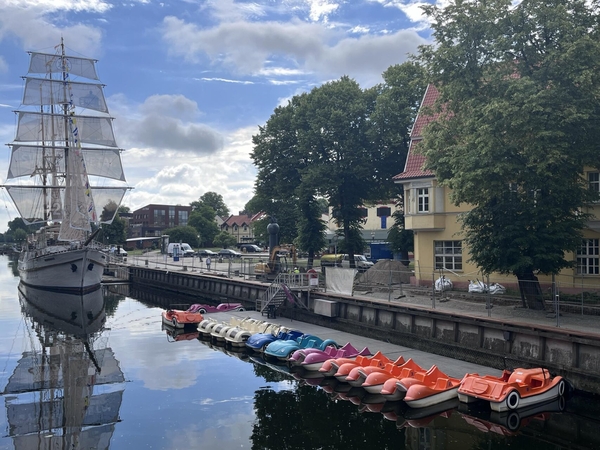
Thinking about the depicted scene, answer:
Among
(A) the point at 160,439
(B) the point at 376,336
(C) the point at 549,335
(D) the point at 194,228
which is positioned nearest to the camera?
(A) the point at 160,439

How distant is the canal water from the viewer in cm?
1383

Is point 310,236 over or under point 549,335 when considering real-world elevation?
over

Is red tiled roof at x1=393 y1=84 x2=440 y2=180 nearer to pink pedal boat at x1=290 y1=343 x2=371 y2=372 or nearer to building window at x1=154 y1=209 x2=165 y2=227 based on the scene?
pink pedal boat at x1=290 y1=343 x2=371 y2=372

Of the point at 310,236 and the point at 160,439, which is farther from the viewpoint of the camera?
the point at 310,236

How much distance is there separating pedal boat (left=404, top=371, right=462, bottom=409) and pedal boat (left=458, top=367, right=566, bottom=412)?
28cm

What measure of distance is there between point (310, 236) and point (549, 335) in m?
31.6

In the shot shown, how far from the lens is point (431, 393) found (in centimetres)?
1581

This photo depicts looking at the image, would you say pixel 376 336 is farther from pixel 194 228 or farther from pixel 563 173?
pixel 194 228

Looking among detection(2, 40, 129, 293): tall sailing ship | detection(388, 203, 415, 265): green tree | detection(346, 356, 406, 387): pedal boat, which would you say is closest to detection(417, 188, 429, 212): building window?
detection(388, 203, 415, 265): green tree

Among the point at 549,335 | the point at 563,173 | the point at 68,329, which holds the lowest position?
the point at 68,329

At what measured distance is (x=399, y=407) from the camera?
16.1 meters

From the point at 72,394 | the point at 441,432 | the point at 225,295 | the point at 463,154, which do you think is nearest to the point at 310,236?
the point at 225,295

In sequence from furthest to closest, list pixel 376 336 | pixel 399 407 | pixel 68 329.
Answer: pixel 68 329, pixel 376 336, pixel 399 407

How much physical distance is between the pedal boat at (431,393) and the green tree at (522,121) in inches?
277
